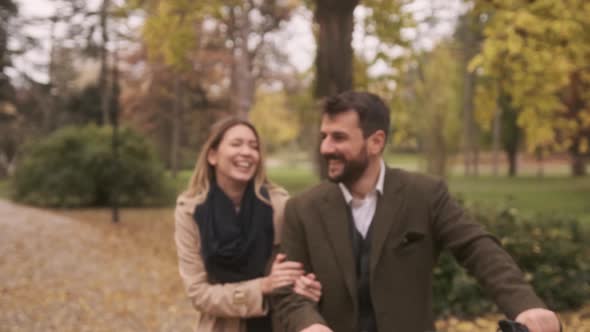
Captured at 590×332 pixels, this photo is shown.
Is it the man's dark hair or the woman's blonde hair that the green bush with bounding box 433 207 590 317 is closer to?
the woman's blonde hair

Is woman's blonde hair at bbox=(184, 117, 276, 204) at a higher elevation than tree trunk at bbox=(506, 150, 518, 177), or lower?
higher

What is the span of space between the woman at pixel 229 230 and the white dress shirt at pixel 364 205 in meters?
0.75

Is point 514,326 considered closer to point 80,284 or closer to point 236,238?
point 236,238

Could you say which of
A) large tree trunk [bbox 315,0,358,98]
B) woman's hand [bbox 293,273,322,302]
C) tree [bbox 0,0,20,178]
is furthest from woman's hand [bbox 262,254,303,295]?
tree [bbox 0,0,20,178]

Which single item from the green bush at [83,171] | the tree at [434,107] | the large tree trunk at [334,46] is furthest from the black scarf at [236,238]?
the tree at [434,107]

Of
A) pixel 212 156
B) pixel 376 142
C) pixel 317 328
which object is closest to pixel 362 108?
pixel 376 142

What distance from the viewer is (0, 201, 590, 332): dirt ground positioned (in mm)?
6227

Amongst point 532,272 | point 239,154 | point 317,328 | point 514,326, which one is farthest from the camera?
point 532,272

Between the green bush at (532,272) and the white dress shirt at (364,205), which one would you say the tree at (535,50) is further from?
the white dress shirt at (364,205)

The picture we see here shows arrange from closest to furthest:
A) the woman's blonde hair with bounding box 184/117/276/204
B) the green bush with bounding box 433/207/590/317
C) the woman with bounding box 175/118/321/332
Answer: the woman with bounding box 175/118/321/332, the woman's blonde hair with bounding box 184/117/276/204, the green bush with bounding box 433/207/590/317

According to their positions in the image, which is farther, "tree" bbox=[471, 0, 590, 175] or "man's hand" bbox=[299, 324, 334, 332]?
"tree" bbox=[471, 0, 590, 175]

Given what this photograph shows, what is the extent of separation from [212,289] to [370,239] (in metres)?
0.99

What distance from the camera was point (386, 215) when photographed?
2.19 meters

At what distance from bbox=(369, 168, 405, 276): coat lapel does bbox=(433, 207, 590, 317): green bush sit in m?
4.16
